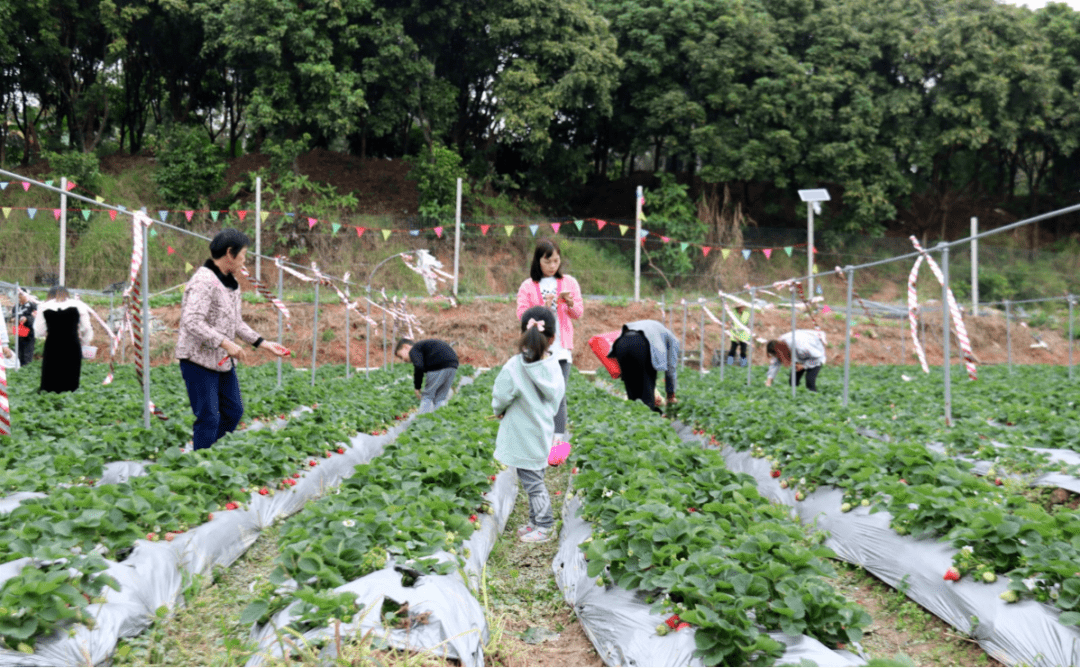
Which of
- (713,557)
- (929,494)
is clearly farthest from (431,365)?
(713,557)

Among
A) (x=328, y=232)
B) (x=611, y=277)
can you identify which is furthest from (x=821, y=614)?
(x=328, y=232)

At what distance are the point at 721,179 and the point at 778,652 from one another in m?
27.9

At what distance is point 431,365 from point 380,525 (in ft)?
18.6

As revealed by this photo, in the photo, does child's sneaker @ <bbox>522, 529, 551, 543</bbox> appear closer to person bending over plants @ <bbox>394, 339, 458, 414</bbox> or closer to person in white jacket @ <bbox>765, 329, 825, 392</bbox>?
person bending over plants @ <bbox>394, 339, 458, 414</bbox>

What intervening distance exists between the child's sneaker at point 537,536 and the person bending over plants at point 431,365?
4.21m

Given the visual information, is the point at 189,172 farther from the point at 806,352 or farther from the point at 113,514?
the point at 113,514

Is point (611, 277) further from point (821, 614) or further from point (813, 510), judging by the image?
point (821, 614)

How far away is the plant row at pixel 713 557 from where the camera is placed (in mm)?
2549

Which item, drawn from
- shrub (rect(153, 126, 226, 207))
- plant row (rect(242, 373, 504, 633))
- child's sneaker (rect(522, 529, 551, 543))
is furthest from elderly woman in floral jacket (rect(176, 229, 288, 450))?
shrub (rect(153, 126, 226, 207))

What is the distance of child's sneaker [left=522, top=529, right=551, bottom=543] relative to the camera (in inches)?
188

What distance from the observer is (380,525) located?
3363 mm

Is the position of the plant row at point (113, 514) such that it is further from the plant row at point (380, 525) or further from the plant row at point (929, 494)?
the plant row at point (929, 494)

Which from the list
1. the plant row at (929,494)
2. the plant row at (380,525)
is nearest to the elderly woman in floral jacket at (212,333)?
the plant row at (380,525)

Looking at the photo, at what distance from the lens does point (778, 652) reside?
2.48m
